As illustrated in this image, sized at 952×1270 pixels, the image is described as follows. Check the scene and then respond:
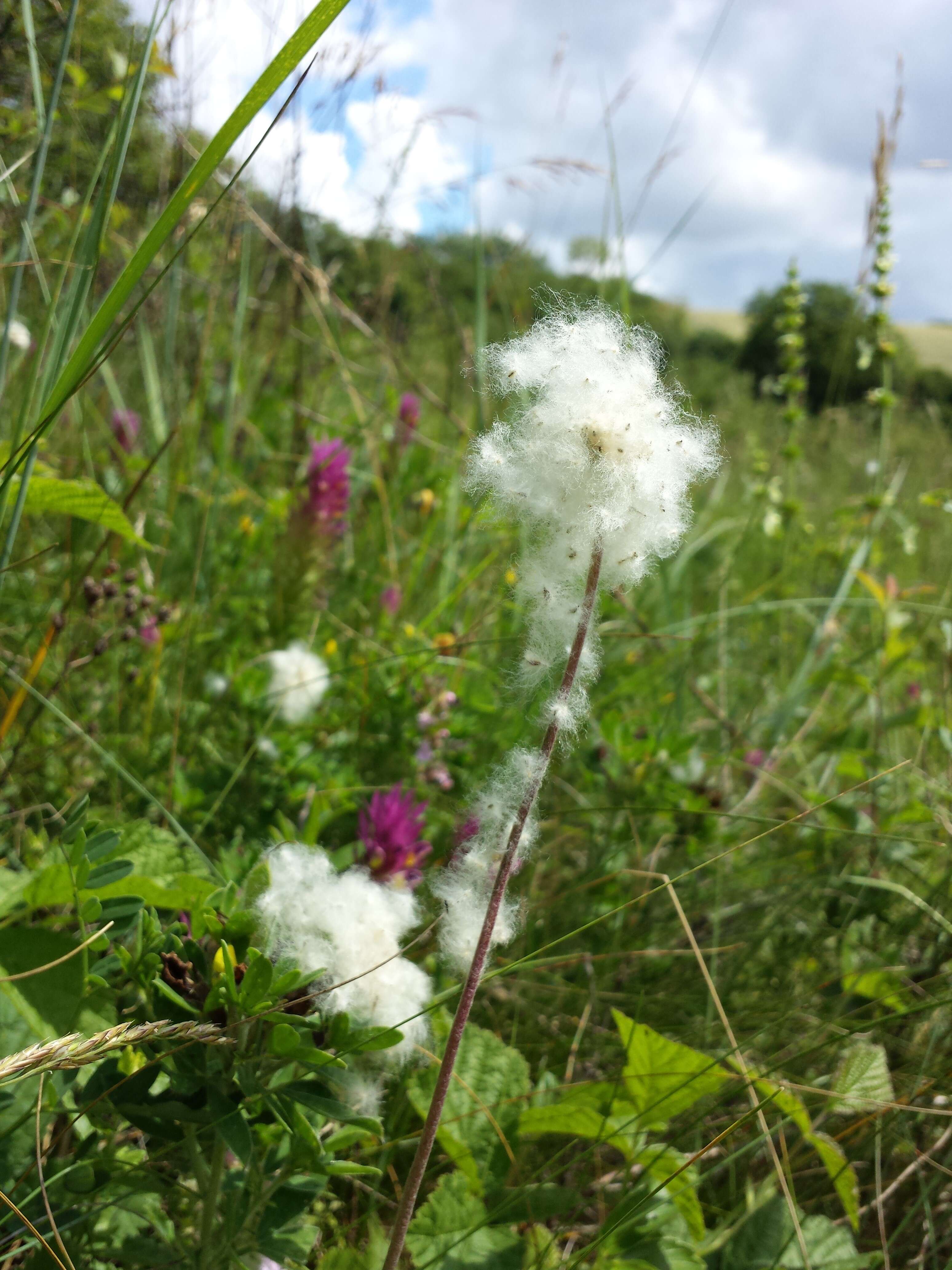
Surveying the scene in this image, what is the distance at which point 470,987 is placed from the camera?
2.32 feet

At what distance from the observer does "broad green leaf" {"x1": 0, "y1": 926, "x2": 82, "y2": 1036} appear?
91 centimetres

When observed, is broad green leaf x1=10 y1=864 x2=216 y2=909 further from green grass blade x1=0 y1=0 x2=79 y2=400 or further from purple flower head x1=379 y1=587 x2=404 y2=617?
purple flower head x1=379 y1=587 x2=404 y2=617

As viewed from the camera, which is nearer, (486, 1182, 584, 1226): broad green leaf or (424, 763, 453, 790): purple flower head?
(486, 1182, 584, 1226): broad green leaf

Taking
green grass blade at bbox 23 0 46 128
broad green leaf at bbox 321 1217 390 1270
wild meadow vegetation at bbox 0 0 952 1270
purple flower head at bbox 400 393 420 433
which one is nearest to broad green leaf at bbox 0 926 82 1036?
wild meadow vegetation at bbox 0 0 952 1270

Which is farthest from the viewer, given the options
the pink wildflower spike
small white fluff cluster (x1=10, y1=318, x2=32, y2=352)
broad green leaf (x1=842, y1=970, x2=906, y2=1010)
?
Answer: the pink wildflower spike

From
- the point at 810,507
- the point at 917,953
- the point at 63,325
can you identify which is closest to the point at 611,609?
the point at 917,953

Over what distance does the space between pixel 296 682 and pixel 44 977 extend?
39.1 inches

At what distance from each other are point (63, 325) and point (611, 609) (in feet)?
5.71

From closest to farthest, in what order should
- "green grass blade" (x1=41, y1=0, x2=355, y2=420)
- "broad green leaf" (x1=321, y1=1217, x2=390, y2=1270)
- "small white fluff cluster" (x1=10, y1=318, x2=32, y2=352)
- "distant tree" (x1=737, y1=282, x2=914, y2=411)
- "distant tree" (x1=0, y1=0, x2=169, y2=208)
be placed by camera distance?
"green grass blade" (x1=41, y1=0, x2=355, y2=420) < "broad green leaf" (x1=321, y1=1217, x2=390, y2=1270) < "distant tree" (x1=0, y1=0, x2=169, y2=208) < "small white fluff cluster" (x1=10, y1=318, x2=32, y2=352) < "distant tree" (x1=737, y1=282, x2=914, y2=411)

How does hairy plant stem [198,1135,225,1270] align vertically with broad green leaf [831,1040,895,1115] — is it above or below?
above

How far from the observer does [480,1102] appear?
1140 mm

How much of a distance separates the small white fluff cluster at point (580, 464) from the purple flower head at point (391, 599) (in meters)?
1.48

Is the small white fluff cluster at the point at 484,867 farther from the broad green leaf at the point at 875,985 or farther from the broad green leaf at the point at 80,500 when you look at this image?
the broad green leaf at the point at 875,985

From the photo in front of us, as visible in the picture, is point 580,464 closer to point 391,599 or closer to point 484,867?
point 484,867
